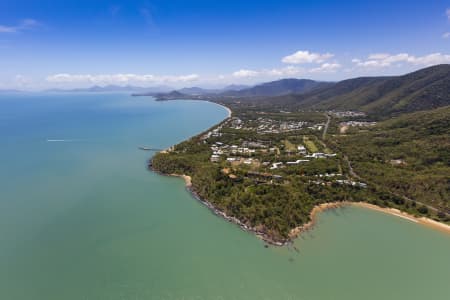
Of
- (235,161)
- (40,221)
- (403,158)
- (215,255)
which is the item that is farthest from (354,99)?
(40,221)

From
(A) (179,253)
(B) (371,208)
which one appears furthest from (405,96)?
(A) (179,253)

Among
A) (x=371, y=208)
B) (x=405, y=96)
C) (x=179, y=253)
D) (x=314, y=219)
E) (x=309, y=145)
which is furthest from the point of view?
(x=405, y=96)

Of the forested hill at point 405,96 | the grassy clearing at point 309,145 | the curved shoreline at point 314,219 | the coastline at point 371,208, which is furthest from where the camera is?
the forested hill at point 405,96

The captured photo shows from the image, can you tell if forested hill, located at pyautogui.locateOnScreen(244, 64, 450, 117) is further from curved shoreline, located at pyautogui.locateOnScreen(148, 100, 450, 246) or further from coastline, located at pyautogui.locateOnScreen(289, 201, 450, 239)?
curved shoreline, located at pyautogui.locateOnScreen(148, 100, 450, 246)

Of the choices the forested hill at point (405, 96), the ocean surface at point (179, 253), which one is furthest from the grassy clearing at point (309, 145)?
the forested hill at point (405, 96)

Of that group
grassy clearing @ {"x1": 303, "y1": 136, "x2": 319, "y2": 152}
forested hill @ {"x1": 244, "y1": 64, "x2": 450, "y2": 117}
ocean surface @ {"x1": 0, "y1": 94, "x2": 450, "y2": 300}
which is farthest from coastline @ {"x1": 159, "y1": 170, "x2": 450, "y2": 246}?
forested hill @ {"x1": 244, "y1": 64, "x2": 450, "y2": 117}

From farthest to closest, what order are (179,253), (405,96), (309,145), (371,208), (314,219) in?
(405,96)
(309,145)
(371,208)
(314,219)
(179,253)

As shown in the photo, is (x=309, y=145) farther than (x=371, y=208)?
Yes

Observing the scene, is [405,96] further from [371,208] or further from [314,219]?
[314,219]

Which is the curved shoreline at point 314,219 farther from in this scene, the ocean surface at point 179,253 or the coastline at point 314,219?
the ocean surface at point 179,253

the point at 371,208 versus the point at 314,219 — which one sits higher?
the point at 371,208
